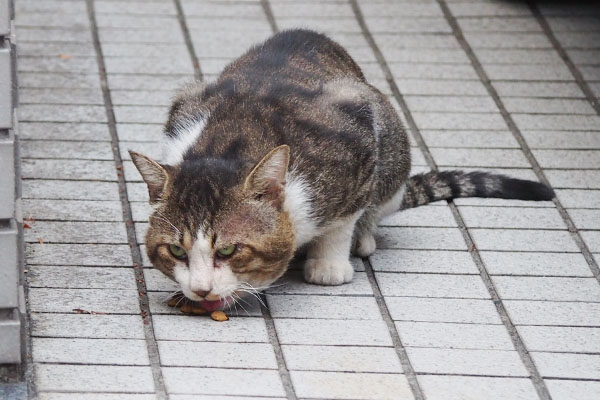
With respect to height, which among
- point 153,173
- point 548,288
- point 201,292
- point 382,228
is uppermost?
point 153,173

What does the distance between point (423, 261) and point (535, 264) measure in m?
0.48

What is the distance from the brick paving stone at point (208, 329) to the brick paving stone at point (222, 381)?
0.79 ft

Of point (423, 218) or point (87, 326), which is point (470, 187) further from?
point (87, 326)

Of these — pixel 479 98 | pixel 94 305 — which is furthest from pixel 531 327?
pixel 479 98

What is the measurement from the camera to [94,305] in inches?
177

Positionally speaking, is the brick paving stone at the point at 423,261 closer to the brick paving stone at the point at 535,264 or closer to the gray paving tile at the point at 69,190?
the brick paving stone at the point at 535,264

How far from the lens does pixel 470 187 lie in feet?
18.1

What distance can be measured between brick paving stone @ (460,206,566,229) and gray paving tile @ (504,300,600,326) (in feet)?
2.39

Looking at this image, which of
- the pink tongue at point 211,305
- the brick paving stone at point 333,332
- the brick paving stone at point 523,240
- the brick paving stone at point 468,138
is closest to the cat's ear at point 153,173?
the pink tongue at point 211,305

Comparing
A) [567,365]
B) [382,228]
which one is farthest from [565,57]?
[567,365]

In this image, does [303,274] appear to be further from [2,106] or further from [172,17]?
[172,17]

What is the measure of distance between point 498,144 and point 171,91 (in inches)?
72.1

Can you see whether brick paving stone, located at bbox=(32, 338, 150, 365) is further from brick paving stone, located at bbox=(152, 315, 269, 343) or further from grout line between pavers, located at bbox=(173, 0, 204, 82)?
grout line between pavers, located at bbox=(173, 0, 204, 82)

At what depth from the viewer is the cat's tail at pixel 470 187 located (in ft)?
18.1
